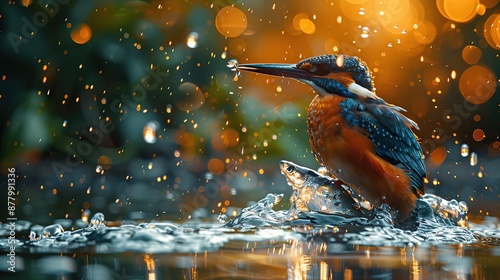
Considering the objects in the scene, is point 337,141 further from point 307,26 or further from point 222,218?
point 307,26

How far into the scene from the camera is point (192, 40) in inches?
232

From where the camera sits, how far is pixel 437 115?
7.27 meters

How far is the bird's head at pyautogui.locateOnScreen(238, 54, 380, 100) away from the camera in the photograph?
3453mm

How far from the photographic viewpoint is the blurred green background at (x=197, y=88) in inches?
223

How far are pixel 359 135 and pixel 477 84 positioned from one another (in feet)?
14.5

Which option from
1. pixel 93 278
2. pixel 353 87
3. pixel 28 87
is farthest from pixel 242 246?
pixel 28 87

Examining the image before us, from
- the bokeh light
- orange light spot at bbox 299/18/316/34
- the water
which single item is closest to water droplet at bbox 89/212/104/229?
the water

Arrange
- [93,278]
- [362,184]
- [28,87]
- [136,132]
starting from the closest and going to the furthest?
[93,278], [362,184], [28,87], [136,132]

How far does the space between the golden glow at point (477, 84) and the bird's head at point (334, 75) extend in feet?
13.3

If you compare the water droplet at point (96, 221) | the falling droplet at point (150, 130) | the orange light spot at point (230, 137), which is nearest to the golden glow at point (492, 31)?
the orange light spot at point (230, 137)

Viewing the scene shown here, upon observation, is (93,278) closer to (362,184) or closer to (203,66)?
(362,184)

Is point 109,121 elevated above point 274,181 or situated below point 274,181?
above

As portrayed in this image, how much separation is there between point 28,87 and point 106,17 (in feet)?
2.57

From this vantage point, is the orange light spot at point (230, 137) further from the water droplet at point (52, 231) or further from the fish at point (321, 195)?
the water droplet at point (52, 231)
